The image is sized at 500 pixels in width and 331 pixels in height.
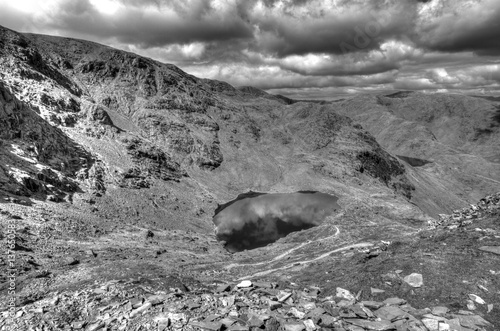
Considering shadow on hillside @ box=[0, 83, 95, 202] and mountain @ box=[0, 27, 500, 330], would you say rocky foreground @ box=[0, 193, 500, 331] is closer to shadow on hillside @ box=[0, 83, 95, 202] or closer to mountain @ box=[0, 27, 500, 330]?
mountain @ box=[0, 27, 500, 330]

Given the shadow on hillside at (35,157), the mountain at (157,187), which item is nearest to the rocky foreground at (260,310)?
the mountain at (157,187)

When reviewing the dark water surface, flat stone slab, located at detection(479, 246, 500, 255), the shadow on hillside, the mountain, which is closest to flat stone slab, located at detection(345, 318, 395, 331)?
the mountain

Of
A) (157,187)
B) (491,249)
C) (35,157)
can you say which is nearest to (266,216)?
(157,187)

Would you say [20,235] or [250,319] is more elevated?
[250,319]

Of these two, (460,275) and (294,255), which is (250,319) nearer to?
(460,275)

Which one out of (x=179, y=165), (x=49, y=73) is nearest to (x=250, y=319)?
(x=179, y=165)
